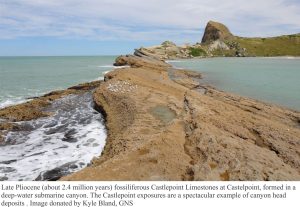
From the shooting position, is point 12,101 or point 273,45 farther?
point 273,45

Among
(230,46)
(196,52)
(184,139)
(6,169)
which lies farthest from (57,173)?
(230,46)

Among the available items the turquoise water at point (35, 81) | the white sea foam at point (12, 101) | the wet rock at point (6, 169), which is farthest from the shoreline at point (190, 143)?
the turquoise water at point (35, 81)

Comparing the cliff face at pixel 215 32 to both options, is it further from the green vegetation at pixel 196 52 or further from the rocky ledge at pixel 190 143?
the rocky ledge at pixel 190 143

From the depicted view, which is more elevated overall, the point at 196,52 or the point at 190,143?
the point at 196,52

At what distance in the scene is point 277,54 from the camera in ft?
576

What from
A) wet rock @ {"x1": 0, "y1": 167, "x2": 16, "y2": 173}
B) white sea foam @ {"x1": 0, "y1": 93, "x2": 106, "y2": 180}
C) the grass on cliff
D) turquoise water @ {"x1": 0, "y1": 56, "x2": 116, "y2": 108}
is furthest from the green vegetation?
wet rock @ {"x1": 0, "y1": 167, "x2": 16, "y2": 173}

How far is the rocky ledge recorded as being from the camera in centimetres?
977

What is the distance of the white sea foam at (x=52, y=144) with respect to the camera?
43.1ft

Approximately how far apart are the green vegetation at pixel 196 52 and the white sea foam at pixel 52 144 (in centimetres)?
14091

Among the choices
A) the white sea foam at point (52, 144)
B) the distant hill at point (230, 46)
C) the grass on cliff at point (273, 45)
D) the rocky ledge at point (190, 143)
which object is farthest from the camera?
the grass on cliff at point (273, 45)

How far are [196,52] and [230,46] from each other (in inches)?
1063

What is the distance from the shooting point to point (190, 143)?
1199cm

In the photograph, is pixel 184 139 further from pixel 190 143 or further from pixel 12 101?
pixel 12 101
